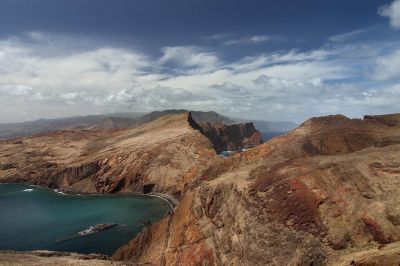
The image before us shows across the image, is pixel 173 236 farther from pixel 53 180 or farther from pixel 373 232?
pixel 53 180

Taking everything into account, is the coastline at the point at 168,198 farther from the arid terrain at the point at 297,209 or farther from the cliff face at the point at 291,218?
the cliff face at the point at 291,218

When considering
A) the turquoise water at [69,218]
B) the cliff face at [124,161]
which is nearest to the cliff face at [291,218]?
the turquoise water at [69,218]

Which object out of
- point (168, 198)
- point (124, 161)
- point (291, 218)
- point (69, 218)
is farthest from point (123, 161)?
point (291, 218)

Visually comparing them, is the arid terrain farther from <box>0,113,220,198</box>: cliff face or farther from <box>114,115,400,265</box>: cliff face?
<box>0,113,220,198</box>: cliff face

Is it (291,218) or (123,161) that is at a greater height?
(291,218)

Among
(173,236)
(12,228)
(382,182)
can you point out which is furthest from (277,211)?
(12,228)

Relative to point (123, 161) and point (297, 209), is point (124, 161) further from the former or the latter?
point (297, 209)
